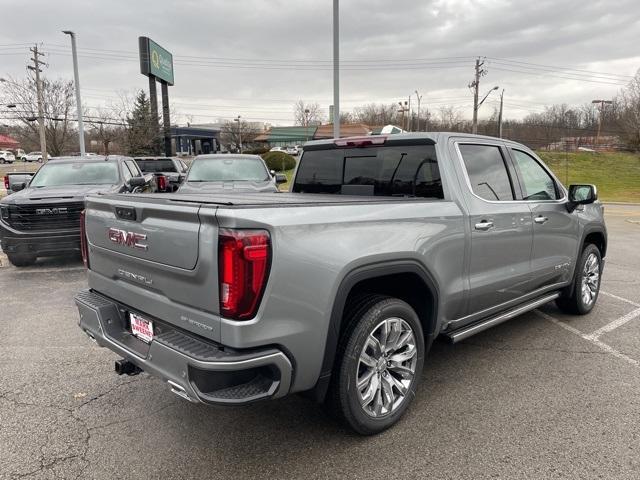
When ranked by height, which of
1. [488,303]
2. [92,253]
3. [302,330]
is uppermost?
[92,253]

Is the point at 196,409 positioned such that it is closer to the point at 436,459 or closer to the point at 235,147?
the point at 436,459

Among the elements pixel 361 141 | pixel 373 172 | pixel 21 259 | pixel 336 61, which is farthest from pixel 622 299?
pixel 336 61

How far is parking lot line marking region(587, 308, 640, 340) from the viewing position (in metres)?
4.79

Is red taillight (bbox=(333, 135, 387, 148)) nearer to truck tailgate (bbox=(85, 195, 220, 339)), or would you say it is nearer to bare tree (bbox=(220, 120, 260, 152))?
truck tailgate (bbox=(85, 195, 220, 339))

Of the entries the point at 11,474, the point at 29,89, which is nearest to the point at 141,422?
the point at 11,474

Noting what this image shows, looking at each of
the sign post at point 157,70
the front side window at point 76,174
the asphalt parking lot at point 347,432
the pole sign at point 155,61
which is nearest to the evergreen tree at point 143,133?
the sign post at point 157,70

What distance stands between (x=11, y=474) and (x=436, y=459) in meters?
2.36

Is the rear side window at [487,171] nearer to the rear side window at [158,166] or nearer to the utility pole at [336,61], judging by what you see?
the utility pole at [336,61]

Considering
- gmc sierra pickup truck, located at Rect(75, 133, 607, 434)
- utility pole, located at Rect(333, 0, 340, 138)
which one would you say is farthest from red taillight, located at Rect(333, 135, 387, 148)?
utility pole, located at Rect(333, 0, 340, 138)

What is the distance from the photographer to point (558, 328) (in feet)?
16.3

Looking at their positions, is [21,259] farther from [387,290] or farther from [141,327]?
[387,290]

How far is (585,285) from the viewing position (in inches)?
210

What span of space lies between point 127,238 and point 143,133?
3537 centimetres

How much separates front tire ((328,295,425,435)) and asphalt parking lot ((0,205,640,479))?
17cm
